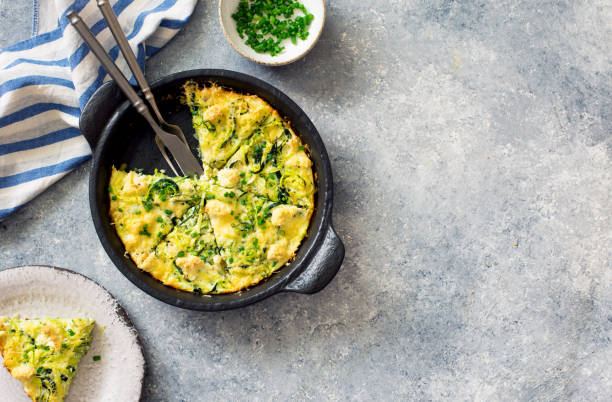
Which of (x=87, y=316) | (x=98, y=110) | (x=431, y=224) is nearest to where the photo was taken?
(x=98, y=110)

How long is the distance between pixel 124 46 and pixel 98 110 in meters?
0.44

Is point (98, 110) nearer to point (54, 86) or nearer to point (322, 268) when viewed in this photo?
point (54, 86)

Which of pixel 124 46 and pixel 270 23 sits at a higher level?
pixel 124 46

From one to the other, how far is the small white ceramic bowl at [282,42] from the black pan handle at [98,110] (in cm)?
85

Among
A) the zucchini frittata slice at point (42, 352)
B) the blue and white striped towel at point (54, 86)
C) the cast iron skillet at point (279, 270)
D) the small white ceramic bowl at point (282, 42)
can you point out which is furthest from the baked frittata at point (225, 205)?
the zucchini frittata slice at point (42, 352)

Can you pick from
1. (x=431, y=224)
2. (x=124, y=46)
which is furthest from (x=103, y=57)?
(x=431, y=224)

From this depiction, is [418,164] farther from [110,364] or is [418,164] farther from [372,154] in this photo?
[110,364]

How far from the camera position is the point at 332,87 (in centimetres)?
375

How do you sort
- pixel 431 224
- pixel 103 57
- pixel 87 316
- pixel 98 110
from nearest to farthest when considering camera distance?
1. pixel 103 57
2. pixel 98 110
3. pixel 87 316
4. pixel 431 224

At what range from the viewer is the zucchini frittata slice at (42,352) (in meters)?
3.34

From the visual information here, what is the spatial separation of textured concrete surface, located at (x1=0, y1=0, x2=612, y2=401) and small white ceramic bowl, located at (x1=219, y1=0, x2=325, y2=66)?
0.57 feet

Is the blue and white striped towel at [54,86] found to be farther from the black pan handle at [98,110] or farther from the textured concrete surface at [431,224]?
the black pan handle at [98,110]

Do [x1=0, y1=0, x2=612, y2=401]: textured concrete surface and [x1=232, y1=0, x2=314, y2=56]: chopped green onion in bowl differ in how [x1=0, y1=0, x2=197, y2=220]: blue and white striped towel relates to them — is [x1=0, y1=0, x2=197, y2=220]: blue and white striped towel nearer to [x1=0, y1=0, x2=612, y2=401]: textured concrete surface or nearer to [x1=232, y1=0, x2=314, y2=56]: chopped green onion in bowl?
[x1=0, y1=0, x2=612, y2=401]: textured concrete surface

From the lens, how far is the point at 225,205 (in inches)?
130
